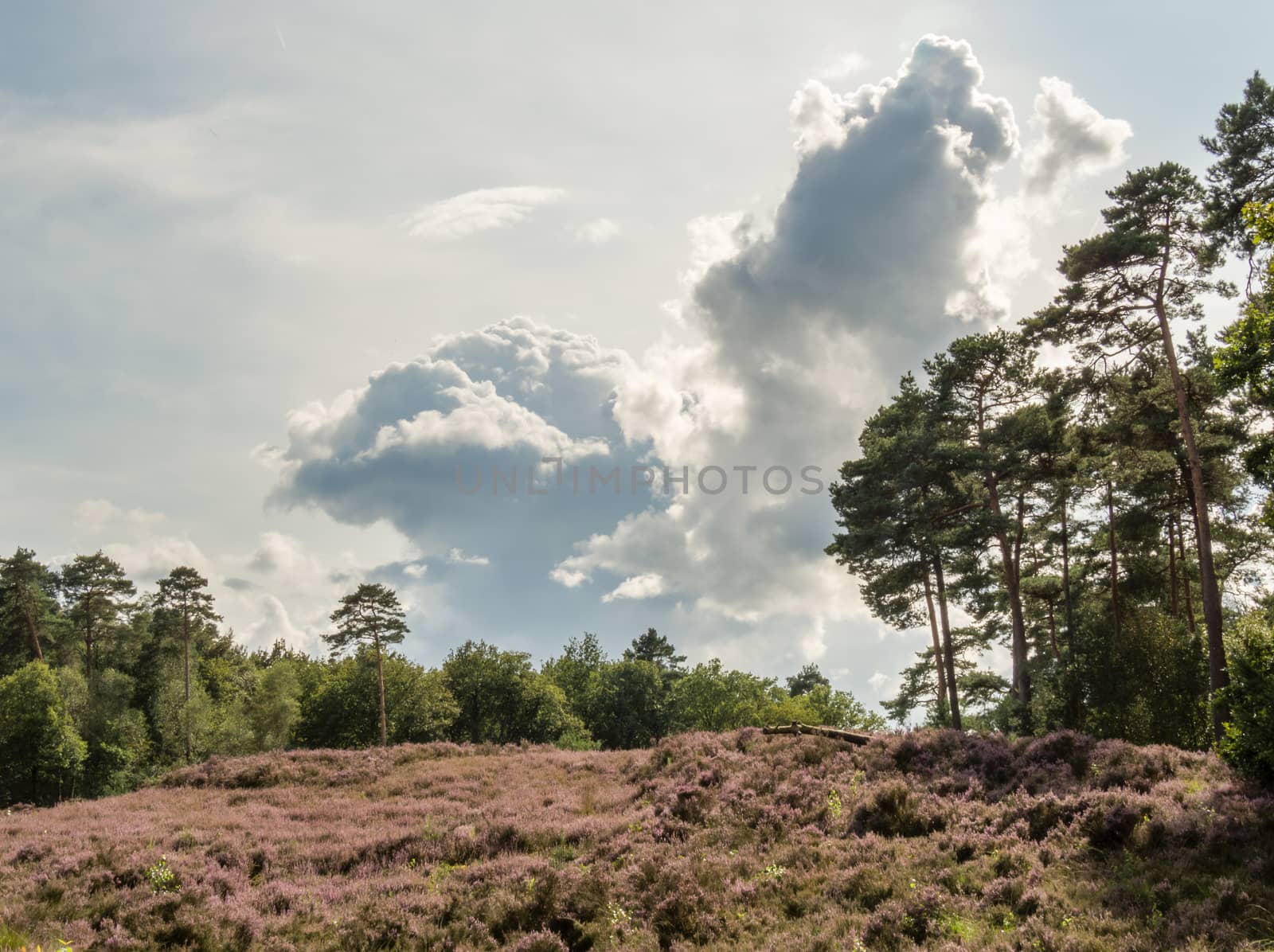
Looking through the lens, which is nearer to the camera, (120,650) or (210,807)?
(210,807)

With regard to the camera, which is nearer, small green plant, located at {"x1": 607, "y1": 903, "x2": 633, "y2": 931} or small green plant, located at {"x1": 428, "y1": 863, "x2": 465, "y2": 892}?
small green plant, located at {"x1": 607, "y1": 903, "x2": 633, "y2": 931}

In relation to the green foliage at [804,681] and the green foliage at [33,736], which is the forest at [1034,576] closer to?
A: the green foliage at [33,736]

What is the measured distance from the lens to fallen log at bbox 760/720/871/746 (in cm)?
2167

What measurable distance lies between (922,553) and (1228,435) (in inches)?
462

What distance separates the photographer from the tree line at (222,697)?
4750cm

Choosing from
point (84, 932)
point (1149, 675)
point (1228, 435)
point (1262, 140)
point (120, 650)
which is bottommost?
point (84, 932)

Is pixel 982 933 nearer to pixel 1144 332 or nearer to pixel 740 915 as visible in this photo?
pixel 740 915

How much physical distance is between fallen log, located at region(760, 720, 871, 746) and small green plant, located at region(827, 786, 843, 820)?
364cm

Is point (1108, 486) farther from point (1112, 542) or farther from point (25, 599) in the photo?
point (25, 599)

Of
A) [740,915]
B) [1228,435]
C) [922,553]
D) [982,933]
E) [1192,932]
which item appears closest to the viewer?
[1192,932]

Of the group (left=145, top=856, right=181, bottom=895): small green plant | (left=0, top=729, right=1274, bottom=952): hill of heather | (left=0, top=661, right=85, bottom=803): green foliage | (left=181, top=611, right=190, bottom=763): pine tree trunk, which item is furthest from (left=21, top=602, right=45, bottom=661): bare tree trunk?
(left=145, top=856, right=181, bottom=895): small green plant

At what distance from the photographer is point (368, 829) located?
1903 cm

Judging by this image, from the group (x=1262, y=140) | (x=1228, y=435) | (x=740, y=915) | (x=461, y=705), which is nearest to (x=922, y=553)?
(x=1228, y=435)

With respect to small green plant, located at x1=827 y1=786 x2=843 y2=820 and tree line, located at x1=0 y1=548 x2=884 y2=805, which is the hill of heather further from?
tree line, located at x1=0 y1=548 x2=884 y2=805
